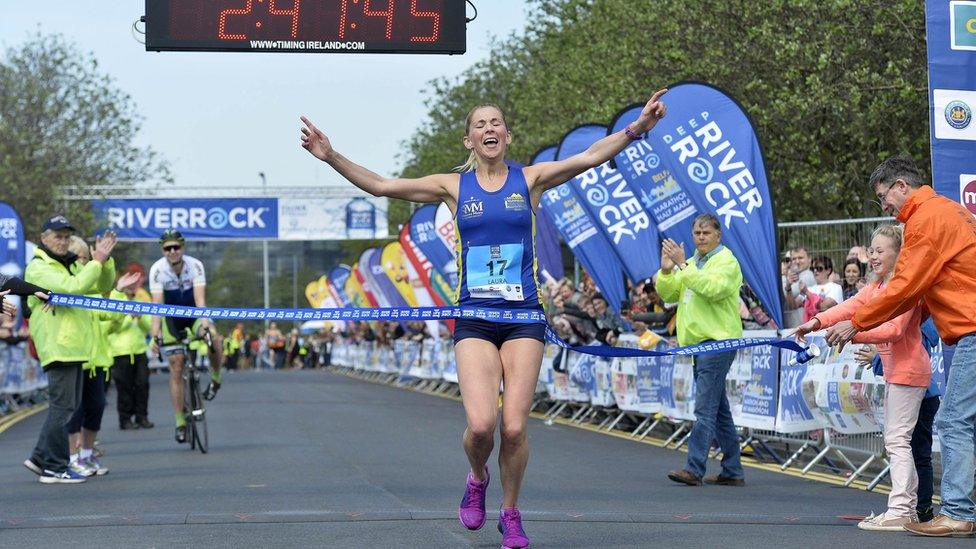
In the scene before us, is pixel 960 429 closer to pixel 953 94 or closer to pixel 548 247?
pixel 953 94

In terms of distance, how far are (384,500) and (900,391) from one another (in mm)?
3337

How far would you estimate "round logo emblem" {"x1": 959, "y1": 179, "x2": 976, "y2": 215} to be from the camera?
411 inches

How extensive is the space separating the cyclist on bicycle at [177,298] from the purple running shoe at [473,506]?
6.77m

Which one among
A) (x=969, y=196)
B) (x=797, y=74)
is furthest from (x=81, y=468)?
(x=797, y=74)

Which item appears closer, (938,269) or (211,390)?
(938,269)

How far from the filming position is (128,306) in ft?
32.9

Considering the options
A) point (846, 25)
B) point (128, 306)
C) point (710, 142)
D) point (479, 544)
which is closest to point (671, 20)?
point (846, 25)

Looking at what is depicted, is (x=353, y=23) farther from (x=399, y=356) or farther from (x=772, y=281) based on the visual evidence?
(x=399, y=356)

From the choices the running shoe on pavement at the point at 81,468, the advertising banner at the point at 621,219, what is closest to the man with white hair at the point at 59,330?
the running shoe on pavement at the point at 81,468

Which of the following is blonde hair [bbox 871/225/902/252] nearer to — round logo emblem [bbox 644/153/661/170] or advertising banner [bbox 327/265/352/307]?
round logo emblem [bbox 644/153/661/170]

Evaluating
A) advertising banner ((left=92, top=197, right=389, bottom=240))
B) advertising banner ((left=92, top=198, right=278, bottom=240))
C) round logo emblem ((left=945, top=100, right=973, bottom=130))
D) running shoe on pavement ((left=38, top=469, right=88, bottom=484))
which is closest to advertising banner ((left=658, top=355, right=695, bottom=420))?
round logo emblem ((left=945, top=100, right=973, bottom=130))

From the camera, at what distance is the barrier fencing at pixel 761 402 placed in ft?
37.5

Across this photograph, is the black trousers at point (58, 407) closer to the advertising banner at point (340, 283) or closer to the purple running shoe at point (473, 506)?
the purple running shoe at point (473, 506)

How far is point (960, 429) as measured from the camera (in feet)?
26.6
